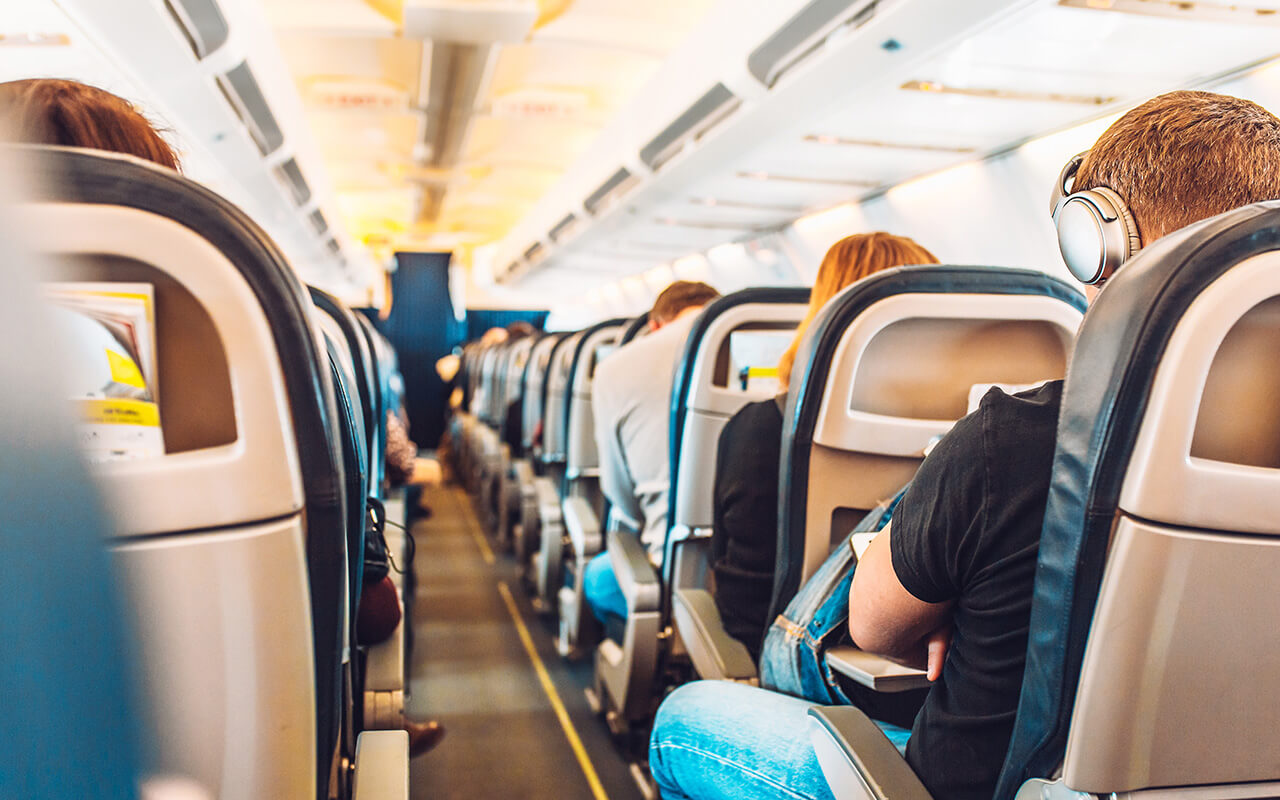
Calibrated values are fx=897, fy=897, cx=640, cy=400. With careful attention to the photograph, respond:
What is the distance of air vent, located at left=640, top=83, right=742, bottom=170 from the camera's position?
4340mm

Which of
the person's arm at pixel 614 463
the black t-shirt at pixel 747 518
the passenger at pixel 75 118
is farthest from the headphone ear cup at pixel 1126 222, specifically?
the person's arm at pixel 614 463

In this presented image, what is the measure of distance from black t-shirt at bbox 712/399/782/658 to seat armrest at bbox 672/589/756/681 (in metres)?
0.05

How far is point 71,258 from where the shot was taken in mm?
843

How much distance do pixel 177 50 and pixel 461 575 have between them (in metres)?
3.73

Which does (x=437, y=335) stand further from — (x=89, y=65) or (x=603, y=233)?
(x=89, y=65)

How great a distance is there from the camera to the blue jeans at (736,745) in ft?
5.03

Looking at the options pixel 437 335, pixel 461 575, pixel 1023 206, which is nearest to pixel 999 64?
pixel 1023 206

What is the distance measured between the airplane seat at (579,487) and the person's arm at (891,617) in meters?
2.41

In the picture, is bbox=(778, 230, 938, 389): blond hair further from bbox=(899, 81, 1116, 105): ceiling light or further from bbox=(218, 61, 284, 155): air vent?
bbox=(218, 61, 284, 155): air vent

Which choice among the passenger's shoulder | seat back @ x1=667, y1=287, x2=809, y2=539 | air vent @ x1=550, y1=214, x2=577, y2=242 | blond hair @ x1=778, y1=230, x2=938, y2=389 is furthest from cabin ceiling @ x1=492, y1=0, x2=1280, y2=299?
air vent @ x1=550, y1=214, x2=577, y2=242

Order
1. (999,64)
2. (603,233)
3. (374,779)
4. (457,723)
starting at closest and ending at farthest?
(374,779)
(999,64)
(457,723)
(603,233)

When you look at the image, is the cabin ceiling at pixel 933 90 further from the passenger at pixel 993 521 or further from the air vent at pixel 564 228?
the air vent at pixel 564 228

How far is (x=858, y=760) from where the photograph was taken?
1.31 metres

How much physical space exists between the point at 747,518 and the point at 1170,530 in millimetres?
1311
